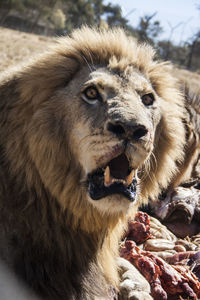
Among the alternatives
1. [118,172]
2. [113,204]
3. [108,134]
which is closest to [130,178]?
[118,172]

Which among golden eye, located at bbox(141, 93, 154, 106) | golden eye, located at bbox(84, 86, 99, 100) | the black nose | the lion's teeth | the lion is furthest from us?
golden eye, located at bbox(141, 93, 154, 106)

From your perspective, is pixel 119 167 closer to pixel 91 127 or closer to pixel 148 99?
pixel 91 127

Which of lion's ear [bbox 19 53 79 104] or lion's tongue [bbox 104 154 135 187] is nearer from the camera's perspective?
lion's tongue [bbox 104 154 135 187]

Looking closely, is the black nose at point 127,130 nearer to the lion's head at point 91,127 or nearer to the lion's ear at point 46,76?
the lion's head at point 91,127

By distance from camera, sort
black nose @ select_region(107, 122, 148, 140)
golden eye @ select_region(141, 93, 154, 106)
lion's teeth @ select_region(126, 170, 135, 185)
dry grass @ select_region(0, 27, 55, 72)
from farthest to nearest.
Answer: dry grass @ select_region(0, 27, 55, 72) → golden eye @ select_region(141, 93, 154, 106) → lion's teeth @ select_region(126, 170, 135, 185) → black nose @ select_region(107, 122, 148, 140)

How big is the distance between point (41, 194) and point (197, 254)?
1910 mm

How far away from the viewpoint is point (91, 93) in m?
2.68

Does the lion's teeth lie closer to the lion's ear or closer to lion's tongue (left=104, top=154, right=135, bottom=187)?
lion's tongue (left=104, top=154, right=135, bottom=187)

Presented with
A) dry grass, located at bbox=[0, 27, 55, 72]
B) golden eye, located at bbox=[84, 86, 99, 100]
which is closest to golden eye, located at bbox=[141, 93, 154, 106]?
golden eye, located at bbox=[84, 86, 99, 100]

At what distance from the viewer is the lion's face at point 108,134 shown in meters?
2.33

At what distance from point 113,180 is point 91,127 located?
15.2 inches

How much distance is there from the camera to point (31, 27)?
38.4 metres

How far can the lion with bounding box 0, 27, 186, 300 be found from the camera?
7.91 ft

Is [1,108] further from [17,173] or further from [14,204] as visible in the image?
[14,204]
